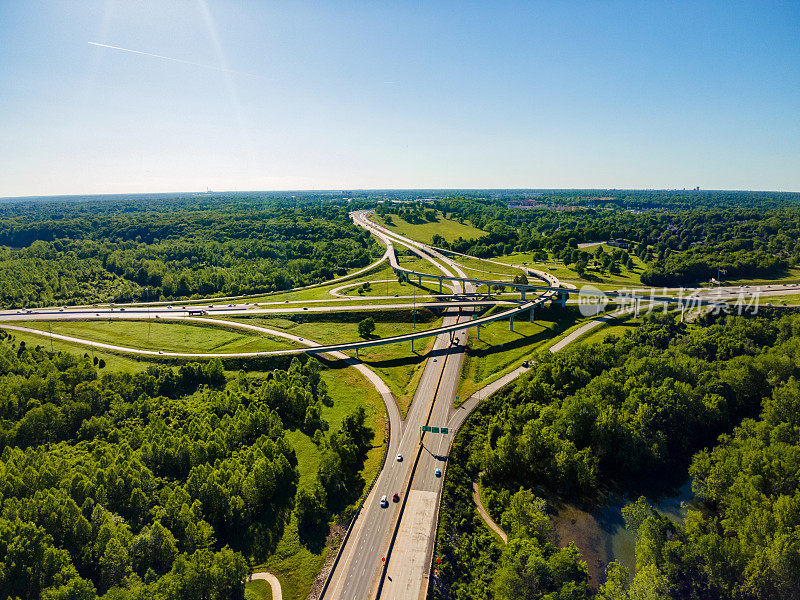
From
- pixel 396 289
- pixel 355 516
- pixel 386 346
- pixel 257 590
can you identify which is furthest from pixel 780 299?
pixel 257 590

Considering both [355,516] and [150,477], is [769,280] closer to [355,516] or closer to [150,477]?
[355,516]

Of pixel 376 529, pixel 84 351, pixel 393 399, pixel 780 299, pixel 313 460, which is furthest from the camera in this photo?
pixel 780 299

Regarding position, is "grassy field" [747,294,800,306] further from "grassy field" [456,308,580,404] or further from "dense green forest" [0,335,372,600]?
"dense green forest" [0,335,372,600]

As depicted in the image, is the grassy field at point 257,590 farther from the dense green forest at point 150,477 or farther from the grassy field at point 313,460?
the dense green forest at point 150,477

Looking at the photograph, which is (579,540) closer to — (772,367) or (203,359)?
(772,367)

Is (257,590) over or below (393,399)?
below
